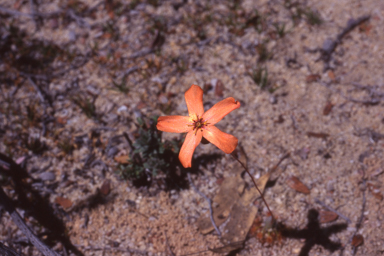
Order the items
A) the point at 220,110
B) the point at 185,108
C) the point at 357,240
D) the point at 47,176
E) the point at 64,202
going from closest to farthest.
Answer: the point at 220,110 < the point at 357,240 < the point at 64,202 < the point at 47,176 < the point at 185,108

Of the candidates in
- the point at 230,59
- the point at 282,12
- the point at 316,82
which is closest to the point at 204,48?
the point at 230,59

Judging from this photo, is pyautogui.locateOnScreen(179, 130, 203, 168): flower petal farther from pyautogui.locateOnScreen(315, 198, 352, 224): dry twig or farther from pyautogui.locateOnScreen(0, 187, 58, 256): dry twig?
pyautogui.locateOnScreen(315, 198, 352, 224): dry twig

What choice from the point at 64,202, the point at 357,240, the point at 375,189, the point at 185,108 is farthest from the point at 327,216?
the point at 64,202

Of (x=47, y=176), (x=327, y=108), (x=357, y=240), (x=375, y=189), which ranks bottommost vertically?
(x=357, y=240)

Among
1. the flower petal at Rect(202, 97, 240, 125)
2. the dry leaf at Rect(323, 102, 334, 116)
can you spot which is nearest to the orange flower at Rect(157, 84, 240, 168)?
the flower petal at Rect(202, 97, 240, 125)

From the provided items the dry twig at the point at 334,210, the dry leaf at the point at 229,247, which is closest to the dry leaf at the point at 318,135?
the dry twig at the point at 334,210

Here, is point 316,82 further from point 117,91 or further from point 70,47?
point 70,47

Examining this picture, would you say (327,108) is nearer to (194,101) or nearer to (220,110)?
(220,110)
